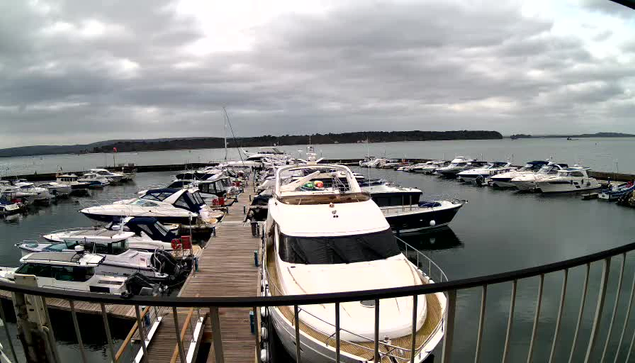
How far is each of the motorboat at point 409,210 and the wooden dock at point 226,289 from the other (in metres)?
9.79

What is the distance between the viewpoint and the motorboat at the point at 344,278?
232 inches

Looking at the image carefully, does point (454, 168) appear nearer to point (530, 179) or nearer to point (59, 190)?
point (530, 179)

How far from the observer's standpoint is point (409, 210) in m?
22.9

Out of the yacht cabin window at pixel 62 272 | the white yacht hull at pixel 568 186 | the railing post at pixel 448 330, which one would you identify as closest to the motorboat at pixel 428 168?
the white yacht hull at pixel 568 186

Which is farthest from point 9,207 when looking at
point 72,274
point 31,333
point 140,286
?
point 31,333

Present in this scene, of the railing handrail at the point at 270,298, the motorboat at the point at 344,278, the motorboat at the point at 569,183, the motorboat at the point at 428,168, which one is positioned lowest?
the motorboat at the point at 428,168

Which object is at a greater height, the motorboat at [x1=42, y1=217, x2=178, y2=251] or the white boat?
the motorboat at [x1=42, y1=217, x2=178, y2=251]

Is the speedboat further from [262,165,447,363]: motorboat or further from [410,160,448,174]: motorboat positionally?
[262,165,447,363]: motorboat

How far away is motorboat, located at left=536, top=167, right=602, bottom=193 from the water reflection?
21121mm

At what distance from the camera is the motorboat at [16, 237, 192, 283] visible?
45.5 ft

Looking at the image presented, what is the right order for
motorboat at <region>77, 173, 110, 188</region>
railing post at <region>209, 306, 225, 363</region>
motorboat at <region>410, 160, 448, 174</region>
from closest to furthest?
railing post at <region>209, 306, 225, 363</region> < motorboat at <region>77, 173, 110, 188</region> < motorboat at <region>410, 160, 448, 174</region>

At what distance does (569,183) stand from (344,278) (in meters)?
40.4

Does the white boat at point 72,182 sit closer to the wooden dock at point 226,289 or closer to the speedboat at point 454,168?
the wooden dock at point 226,289

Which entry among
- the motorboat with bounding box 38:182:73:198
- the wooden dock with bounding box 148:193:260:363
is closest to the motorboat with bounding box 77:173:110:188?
the motorboat with bounding box 38:182:73:198
